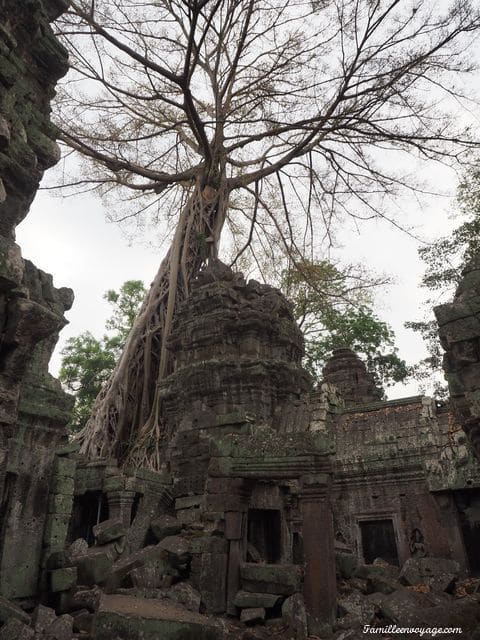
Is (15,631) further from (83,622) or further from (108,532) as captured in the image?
(108,532)

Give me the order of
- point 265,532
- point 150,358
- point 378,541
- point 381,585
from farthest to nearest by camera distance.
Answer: point 150,358 < point 378,541 < point 265,532 < point 381,585

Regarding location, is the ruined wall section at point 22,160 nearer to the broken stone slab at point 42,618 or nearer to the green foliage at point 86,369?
the broken stone slab at point 42,618

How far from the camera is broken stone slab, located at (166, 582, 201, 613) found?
192 inches

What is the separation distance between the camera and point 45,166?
3.40 metres

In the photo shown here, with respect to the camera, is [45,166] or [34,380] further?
[34,380]

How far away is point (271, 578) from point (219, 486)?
115 cm

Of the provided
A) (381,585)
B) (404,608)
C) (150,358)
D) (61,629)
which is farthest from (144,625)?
(150,358)

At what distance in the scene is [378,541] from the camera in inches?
390

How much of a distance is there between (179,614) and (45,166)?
365 centimetres

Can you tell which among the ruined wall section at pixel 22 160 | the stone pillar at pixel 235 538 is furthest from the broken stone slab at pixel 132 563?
the ruined wall section at pixel 22 160

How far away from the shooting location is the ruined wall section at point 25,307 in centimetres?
268

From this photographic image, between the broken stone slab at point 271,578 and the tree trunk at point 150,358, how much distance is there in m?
5.16

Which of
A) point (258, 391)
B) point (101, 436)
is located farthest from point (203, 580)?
point (101, 436)

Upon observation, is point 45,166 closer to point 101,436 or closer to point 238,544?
point 238,544
